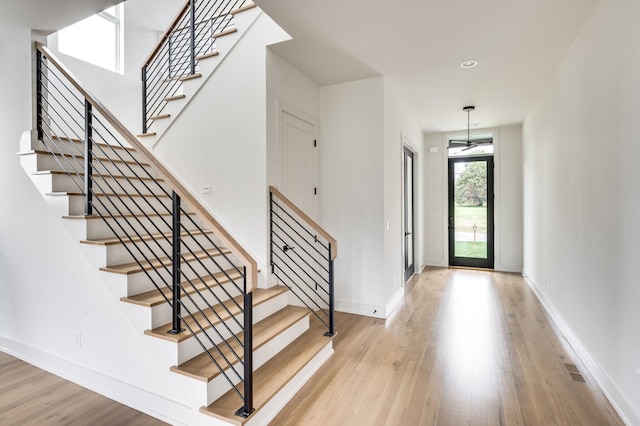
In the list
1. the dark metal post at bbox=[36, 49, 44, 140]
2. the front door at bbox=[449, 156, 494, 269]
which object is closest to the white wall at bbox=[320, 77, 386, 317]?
the dark metal post at bbox=[36, 49, 44, 140]

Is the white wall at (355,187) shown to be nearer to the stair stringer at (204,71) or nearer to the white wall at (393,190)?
the white wall at (393,190)

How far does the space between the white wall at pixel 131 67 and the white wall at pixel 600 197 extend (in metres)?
5.44

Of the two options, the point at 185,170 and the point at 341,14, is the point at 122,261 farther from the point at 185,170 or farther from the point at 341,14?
the point at 341,14

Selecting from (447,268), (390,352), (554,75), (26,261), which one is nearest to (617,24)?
(554,75)

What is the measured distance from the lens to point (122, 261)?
2.57m

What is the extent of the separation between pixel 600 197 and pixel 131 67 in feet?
19.7

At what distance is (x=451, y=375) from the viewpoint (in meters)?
2.64

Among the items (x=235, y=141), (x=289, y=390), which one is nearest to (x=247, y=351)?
(x=289, y=390)

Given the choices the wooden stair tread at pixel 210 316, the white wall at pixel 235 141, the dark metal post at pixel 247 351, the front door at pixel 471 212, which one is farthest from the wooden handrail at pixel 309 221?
the front door at pixel 471 212

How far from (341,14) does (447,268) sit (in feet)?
18.2

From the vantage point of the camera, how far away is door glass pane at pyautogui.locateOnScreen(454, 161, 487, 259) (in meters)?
6.71

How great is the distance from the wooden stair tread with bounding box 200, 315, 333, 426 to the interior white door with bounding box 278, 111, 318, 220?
1.45m

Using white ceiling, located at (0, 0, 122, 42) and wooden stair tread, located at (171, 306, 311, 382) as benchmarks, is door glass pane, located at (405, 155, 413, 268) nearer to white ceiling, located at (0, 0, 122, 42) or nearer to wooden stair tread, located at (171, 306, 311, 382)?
wooden stair tread, located at (171, 306, 311, 382)

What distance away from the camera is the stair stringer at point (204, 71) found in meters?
3.35
